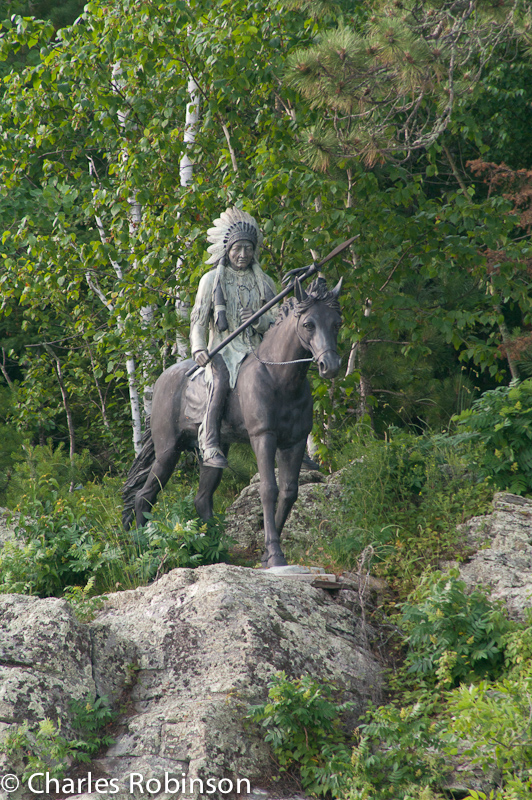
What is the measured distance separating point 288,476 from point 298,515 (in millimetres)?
1259

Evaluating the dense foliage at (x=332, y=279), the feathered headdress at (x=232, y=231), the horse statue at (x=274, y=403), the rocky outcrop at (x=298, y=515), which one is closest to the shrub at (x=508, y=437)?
the dense foliage at (x=332, y=279)

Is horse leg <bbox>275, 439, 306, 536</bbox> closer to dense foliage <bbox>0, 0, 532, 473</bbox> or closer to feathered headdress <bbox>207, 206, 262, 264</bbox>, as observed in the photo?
feathered headdress <bbox>207, 206, 262, 264</bbox>

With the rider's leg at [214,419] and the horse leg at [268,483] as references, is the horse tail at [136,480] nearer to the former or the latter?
the rider's leg at [214,419]

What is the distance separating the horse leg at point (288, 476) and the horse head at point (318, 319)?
34.8 inches

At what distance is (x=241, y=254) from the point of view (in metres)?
6.51

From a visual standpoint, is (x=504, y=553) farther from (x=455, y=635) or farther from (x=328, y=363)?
(x=328, y=363)

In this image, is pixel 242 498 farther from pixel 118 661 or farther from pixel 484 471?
pixel 118 661

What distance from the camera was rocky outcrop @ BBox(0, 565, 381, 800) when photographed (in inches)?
154

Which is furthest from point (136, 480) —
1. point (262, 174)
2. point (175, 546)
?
point (262, 174)

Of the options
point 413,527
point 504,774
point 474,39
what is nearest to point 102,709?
point 504,774

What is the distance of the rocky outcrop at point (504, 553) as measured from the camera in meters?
5.43

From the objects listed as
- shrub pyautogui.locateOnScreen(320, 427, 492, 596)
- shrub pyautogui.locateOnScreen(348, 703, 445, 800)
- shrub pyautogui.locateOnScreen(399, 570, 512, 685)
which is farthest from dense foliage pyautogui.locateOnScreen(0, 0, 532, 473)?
shrub pyautogui.locateOnScreen(348, 703, 445, 800)

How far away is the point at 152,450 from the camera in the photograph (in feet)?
24.1

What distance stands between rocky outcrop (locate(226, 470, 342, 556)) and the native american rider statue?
4.61ft
